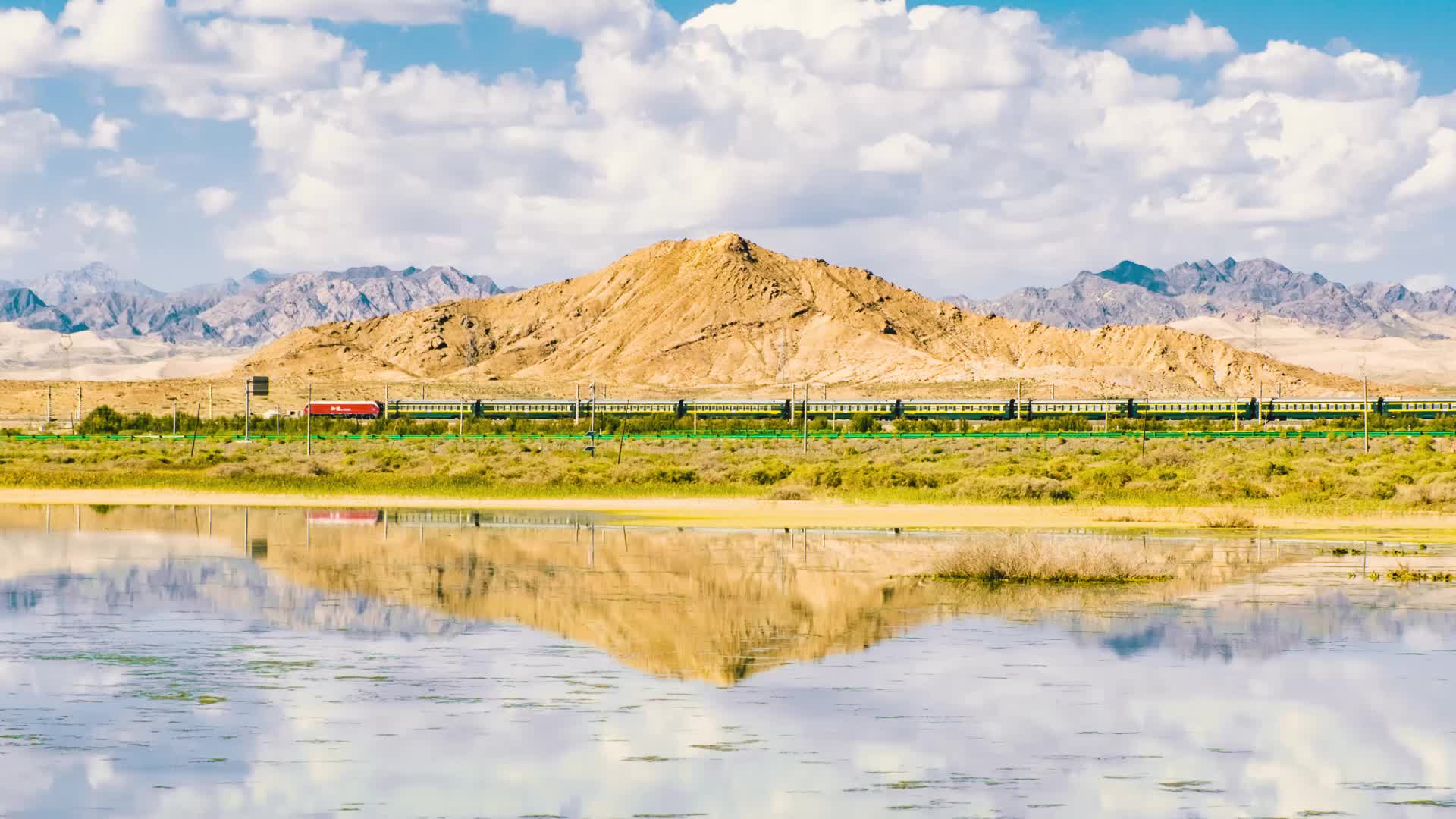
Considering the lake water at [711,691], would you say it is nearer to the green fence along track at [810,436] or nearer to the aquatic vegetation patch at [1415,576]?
the aquatic vegetation patch at [1415,576]

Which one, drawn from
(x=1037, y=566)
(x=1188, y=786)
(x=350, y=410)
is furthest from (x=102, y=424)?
(x=1188, y=786)

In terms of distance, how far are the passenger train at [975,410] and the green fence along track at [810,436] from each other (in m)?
12.0

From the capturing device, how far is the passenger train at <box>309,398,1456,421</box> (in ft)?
386

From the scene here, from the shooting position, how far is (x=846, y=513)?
3934 cm

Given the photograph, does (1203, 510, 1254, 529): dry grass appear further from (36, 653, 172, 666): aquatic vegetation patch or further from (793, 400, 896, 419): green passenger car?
(793, 400, 896, 419): green passenger car

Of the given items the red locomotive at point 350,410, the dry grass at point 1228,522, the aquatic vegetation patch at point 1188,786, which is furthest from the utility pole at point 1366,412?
the red locomotive at point 350,410

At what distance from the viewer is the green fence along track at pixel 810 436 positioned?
308 feet

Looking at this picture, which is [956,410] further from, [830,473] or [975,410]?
[830,473]

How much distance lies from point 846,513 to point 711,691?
24.2 metres

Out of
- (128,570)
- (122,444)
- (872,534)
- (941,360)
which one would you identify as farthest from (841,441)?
(941,360)

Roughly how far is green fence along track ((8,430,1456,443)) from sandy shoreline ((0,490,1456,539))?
1808 inches

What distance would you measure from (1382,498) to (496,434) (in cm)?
6619

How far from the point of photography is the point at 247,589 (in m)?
23.1

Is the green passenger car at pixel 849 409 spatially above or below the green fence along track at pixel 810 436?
above
